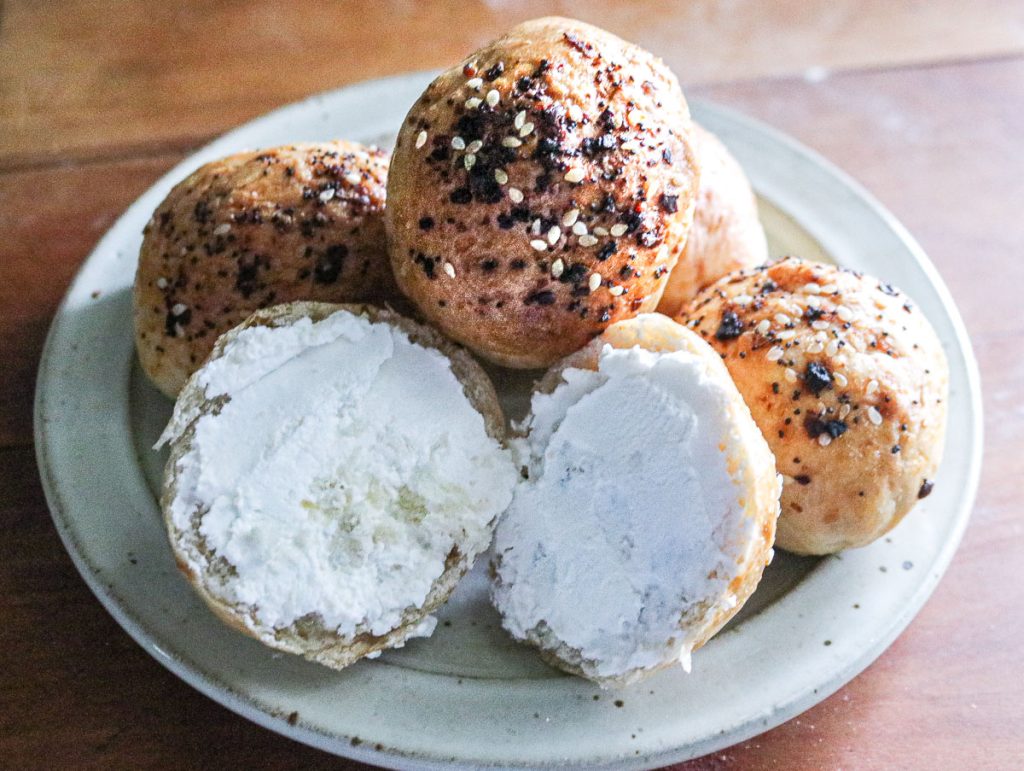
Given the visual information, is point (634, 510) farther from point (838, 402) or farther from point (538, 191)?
point (538, 191)

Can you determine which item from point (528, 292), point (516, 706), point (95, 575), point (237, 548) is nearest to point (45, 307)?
point (95, 575)

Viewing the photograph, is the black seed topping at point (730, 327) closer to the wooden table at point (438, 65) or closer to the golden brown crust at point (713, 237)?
the golden brown crust at point (713, 237)

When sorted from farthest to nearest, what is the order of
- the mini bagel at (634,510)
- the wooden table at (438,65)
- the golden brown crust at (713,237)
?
the golden brown crust at (713,237), the wooden table at (438,65), the mini bagel at (634,510)

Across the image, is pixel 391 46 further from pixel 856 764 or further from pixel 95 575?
pixel 856 764

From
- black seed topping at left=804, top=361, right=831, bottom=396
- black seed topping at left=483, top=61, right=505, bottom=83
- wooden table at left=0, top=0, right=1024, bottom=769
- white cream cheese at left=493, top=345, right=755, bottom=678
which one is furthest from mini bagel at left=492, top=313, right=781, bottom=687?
black seed topping at left=483, top=61, right=505, bottom=83

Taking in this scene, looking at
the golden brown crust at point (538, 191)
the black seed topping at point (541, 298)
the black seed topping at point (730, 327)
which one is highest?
the golden brown crust at point (538, 191)

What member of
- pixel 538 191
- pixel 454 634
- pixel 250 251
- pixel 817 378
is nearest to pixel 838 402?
pixel 817 378

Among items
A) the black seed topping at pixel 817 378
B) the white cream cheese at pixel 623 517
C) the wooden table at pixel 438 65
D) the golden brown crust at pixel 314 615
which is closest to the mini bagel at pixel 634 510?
the white cream cheese at pixel 623 517
